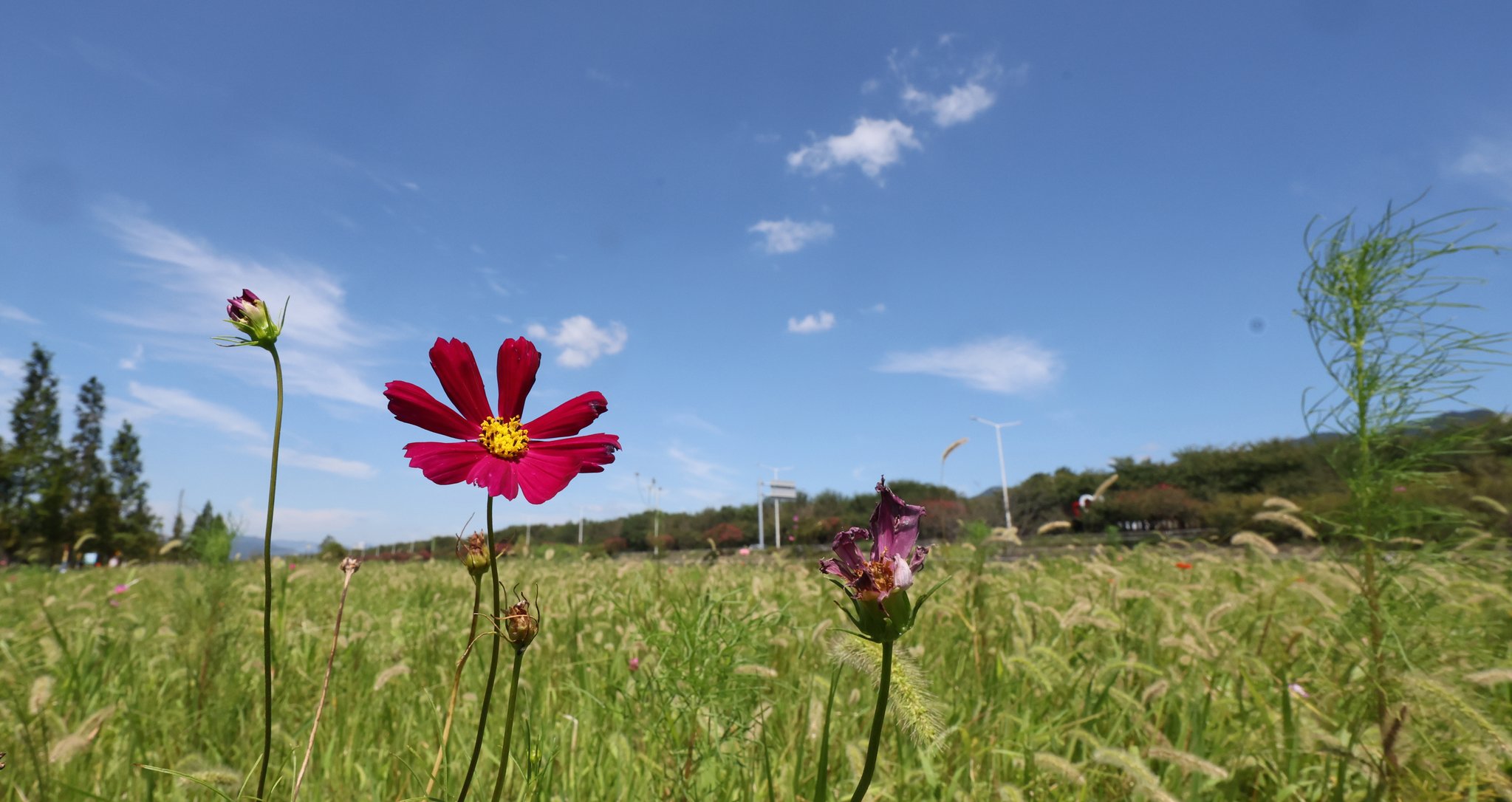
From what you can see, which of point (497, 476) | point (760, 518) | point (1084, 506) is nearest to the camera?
point (497, 476)

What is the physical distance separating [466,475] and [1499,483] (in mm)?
13094

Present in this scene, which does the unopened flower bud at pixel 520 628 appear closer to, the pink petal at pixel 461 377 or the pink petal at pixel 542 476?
the pink petal at pixel 542 476

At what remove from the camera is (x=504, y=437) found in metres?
1.11

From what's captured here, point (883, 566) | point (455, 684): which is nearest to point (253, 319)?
point (455, 684)

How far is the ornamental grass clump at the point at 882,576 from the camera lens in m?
0.80

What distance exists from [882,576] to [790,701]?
2238 millimetres

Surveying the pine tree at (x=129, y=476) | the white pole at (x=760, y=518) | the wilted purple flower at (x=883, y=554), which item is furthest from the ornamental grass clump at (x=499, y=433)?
the pine tree at (x=129, y=476)

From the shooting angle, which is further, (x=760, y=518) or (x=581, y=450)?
(x=760, y=518)

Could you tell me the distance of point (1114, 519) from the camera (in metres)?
34.4

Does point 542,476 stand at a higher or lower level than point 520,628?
higher

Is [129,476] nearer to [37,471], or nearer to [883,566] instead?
[37,471]

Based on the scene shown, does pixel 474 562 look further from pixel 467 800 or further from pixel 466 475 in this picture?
pixel 467 800

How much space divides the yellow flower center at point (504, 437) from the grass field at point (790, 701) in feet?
1.37

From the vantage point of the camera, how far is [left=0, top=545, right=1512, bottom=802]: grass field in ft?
6.43
